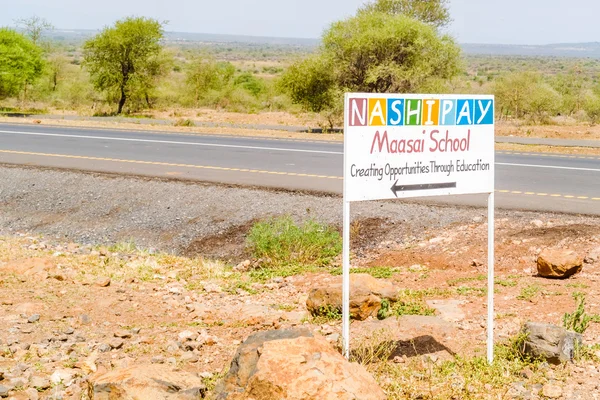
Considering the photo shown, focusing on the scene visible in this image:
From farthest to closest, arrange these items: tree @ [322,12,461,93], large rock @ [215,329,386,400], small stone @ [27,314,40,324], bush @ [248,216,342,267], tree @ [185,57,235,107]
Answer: tree @ [185,57,235,107] → tree @ [322,12,461,93] → bush @ [248,216,342,267] → small stone @ [27,314,40,324] → large rock @ [215,329,386,400]

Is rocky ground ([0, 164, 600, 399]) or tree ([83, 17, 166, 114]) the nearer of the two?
rocky ground ([0, 164, 600, 399])

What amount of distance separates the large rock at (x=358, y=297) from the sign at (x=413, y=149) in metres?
1.34

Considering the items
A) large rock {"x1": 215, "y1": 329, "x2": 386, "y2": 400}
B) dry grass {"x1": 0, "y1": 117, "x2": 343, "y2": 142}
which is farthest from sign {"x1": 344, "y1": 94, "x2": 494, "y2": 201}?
dry grass {"x1": 0, "y1": 117, "x2": 343, "y2": 142}

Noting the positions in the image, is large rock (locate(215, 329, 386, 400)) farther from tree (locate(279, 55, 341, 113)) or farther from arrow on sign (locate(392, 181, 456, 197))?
tree (locate(279, 55, 341, 113))

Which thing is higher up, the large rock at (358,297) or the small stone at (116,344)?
the large rock at (358,297)

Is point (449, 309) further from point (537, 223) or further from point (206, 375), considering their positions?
point (537, 223)

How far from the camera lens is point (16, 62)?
1591 inches

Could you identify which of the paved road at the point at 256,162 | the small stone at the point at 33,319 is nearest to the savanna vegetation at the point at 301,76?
the paved road at the point at 256,162

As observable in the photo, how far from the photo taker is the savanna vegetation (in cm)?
3036

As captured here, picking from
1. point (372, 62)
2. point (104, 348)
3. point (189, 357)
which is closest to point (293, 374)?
point (189, 357)

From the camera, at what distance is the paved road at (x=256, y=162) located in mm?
13789

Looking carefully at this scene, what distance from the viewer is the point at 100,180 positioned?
15.9 meters

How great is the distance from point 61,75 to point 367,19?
39033 millimetres

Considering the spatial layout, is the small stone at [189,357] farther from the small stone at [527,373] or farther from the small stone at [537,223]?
the small stone at [537,223]
